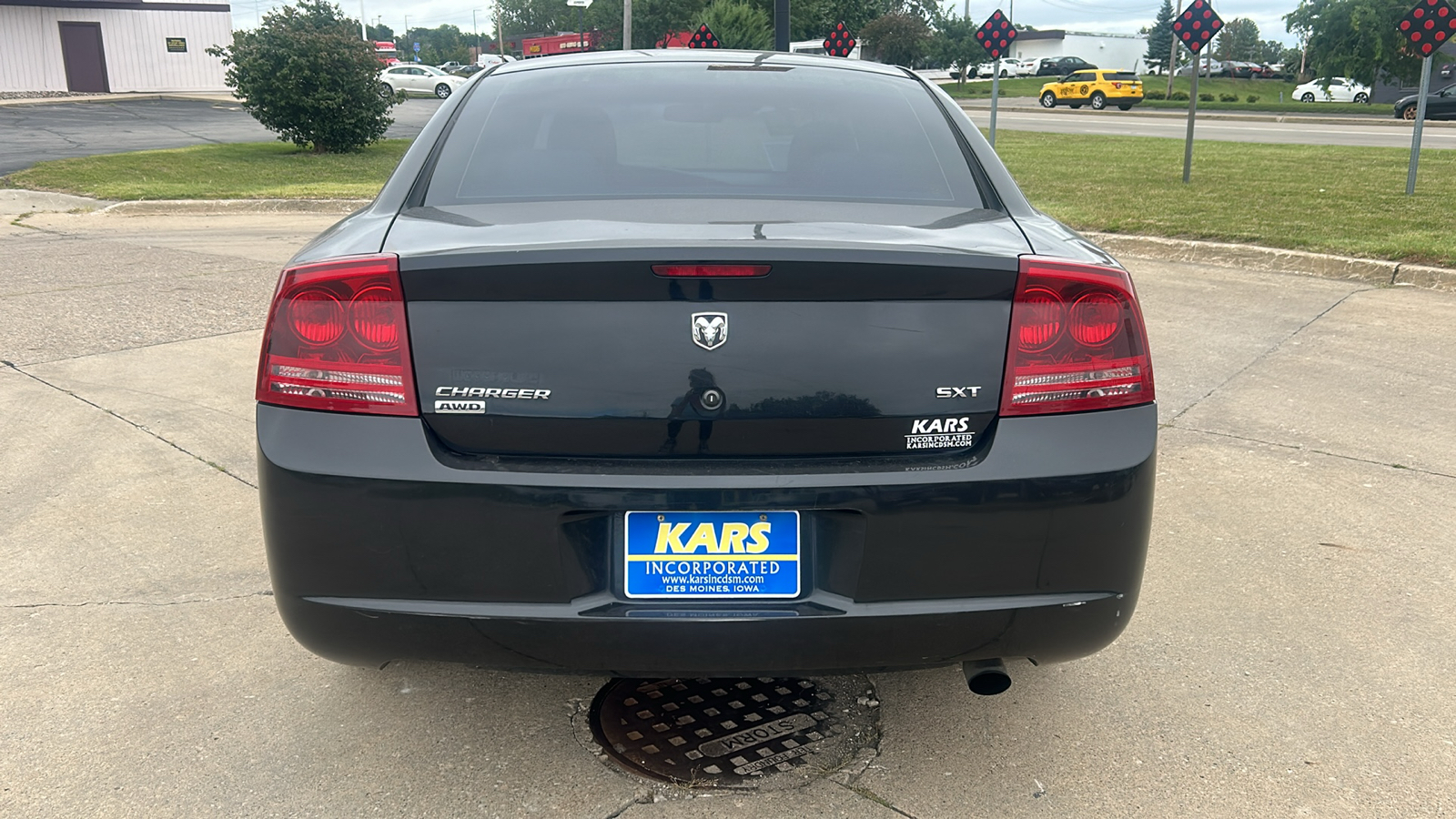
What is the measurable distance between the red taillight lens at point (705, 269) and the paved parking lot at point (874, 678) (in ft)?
3.65

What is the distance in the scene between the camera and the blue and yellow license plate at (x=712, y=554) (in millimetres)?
2186

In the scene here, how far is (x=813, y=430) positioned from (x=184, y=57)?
44.9 meters

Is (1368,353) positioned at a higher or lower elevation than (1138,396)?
lower

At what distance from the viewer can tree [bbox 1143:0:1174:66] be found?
9956 centimetres

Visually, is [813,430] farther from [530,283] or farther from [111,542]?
[111,542]

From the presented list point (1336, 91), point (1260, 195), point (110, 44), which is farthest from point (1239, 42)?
point (1260, 195)

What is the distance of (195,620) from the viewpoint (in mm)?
3307

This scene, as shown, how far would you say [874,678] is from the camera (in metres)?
3.03

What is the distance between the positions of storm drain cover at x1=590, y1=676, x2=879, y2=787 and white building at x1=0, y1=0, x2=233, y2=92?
43287 mm

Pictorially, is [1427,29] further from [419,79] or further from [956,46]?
[956,46]

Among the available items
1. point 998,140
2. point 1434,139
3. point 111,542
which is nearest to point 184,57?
point 998,140

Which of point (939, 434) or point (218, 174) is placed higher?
point (939, 434)

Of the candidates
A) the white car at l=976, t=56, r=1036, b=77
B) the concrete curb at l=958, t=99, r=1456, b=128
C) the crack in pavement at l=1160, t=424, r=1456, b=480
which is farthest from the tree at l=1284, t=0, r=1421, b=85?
the crack in pavement at l=1160, t=424, r=1456, b=480

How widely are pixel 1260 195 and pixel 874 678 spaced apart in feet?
39.6
